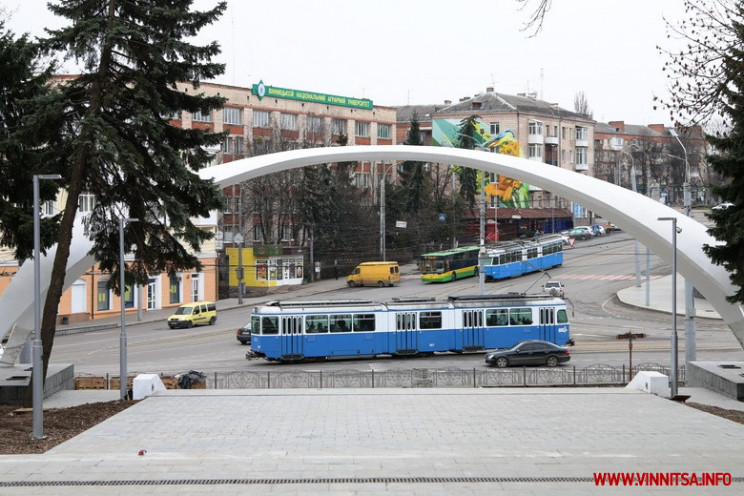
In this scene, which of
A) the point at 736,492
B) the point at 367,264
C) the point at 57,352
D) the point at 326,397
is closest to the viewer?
the point at 736,492

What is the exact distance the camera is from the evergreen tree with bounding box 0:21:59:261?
70.7ft

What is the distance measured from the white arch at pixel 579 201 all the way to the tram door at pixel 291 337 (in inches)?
333

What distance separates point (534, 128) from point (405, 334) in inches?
1970

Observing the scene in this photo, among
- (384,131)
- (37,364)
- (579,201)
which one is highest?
(384,131)

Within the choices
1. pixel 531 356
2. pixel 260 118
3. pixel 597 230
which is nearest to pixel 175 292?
pixel 260 118

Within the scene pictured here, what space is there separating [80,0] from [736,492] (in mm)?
17791

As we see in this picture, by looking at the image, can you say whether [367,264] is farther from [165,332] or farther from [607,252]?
[607,252]

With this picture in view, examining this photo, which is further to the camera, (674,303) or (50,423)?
(674,303)

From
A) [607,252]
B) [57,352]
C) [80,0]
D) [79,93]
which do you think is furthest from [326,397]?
[607,252]

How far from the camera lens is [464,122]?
81.3 meters

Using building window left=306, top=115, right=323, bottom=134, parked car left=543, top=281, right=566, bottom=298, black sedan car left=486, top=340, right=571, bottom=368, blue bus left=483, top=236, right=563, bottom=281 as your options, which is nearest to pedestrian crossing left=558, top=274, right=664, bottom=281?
blue bus left=483, top=236, right=563, bottom=281

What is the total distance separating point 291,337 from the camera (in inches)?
1521

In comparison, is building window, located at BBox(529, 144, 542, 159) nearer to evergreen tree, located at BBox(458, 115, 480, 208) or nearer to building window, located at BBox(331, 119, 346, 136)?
evergreen tree, located at BBox(458, 115, 480, 208)

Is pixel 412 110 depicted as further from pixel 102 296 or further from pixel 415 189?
pixel 102 296
